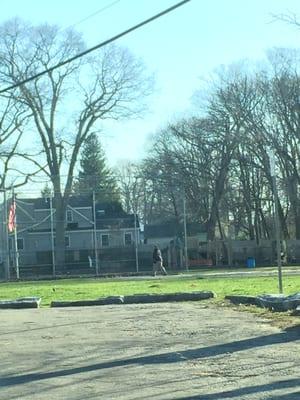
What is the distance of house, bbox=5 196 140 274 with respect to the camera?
52.5 m

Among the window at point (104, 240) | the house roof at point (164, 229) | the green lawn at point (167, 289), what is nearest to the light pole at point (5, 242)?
the window at point (104, 240)

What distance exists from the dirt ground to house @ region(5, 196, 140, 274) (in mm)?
35602

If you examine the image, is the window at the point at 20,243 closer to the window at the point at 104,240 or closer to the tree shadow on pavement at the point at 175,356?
the window at the point at 104,240

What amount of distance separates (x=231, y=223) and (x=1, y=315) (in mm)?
56926

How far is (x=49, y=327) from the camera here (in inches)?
520

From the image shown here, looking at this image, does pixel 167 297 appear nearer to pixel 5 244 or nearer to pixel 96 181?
pixel 5 244

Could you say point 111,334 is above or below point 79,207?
below

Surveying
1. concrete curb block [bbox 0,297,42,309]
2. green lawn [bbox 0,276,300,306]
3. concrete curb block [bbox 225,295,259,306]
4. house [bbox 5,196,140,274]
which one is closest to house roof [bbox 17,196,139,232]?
house [bbox 5,196,140,274]

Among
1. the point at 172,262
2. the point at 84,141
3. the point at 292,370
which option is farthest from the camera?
the point at 84,141

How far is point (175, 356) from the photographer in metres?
9.26

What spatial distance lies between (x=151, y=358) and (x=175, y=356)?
0.33 m

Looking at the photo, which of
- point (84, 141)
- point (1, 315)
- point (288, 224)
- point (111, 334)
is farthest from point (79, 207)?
point (111, 334)

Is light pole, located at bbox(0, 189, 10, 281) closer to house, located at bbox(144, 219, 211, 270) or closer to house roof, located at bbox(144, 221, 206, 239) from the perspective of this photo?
house, located at bbox(144, 219, 211, 270)

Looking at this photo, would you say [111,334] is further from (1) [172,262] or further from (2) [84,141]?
(2) [84,141]
